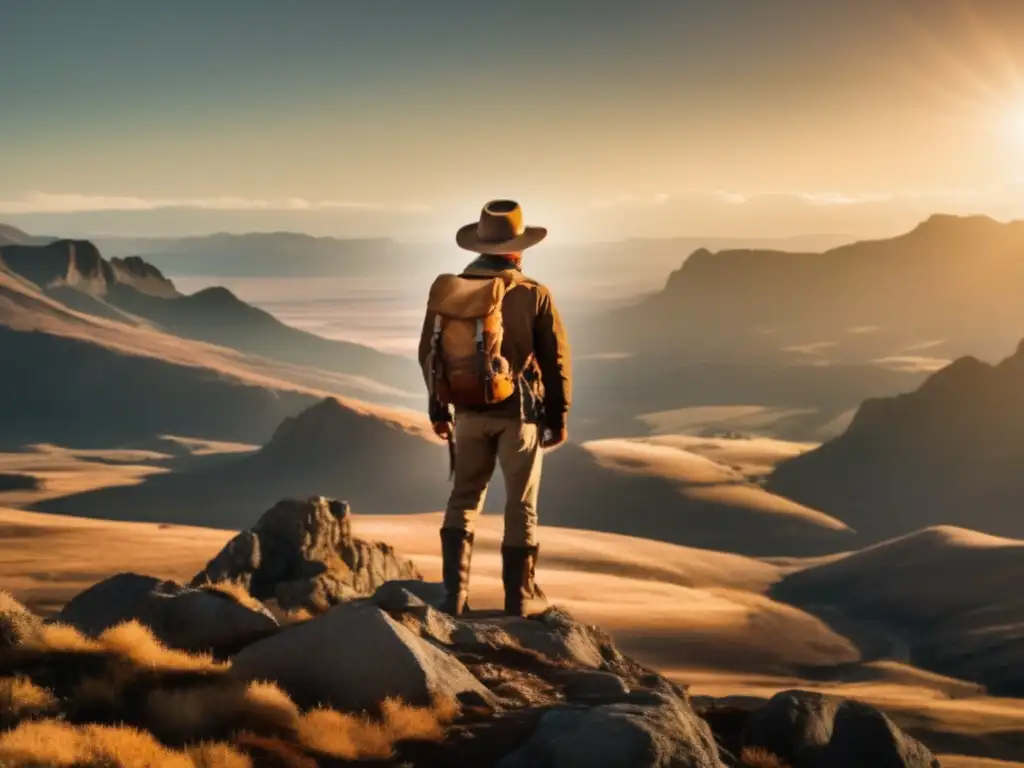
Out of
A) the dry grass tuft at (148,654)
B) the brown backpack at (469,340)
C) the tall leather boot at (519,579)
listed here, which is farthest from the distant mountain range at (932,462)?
the dry grass tuft at (148,654)

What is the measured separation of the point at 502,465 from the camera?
383 inches

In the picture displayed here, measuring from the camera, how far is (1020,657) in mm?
43438

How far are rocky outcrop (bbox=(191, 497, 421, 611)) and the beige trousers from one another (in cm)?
912

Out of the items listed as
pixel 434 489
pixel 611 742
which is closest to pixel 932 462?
pixel 434 489

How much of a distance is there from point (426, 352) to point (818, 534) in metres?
98.5

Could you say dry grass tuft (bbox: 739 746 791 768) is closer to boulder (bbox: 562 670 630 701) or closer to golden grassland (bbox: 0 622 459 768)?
boulder (bbox: 562 670 630 701)

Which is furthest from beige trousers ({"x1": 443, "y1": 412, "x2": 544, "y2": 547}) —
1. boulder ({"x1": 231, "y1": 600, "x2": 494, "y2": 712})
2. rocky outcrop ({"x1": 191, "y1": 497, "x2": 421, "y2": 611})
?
rocky outcrop ({"x1": 191, "y1": 497, "x2": 421, "y2": 611})

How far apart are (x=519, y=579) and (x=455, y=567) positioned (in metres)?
0.59

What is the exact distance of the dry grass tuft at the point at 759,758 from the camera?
8.28 meters

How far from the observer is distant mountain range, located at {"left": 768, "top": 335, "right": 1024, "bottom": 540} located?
125 meters

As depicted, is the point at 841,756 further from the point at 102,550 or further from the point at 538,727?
the point at 102,550

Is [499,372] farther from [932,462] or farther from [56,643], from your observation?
[932,462]

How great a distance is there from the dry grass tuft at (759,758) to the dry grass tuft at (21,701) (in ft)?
15.4

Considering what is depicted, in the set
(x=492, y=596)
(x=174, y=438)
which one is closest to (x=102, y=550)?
A: (x=492, y=596)
